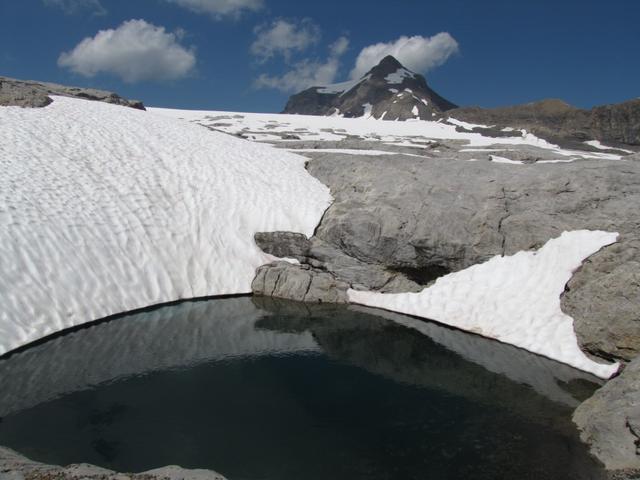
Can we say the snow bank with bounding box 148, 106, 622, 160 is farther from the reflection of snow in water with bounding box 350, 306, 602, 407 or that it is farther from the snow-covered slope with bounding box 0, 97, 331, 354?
the reflection of snow in water with bounding box 350, 306, 602, 407

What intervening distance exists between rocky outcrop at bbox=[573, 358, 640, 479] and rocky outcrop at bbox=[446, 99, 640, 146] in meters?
75.9

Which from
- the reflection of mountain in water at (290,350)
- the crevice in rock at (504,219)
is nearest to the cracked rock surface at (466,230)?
the crevice in rock at (504,219)

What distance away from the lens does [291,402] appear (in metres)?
14.0

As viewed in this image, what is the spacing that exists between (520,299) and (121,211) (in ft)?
68.9

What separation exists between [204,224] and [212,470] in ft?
60.3

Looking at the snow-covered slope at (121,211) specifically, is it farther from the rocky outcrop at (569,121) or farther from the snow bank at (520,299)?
the rocky outcrop at (569,121)

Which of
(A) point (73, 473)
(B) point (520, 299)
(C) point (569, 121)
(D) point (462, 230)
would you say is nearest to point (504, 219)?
(D) point (462, 230)

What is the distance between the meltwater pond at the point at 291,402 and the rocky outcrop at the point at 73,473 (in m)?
1.05

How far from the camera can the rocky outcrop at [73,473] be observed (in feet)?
27.9

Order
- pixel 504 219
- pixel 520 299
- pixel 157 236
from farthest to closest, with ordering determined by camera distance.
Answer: pixel 157 236
pixel 504 219
pixel 520 299

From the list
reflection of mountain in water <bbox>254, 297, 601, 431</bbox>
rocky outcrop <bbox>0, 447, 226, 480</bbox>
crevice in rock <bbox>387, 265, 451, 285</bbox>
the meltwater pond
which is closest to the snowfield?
crevice in rock <bbox>387, 265, 451, 285</bbox>

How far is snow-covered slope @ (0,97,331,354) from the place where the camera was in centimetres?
1891

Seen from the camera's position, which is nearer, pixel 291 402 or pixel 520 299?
pixel 291 402

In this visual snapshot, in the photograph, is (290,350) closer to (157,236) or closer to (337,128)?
(157,236)
